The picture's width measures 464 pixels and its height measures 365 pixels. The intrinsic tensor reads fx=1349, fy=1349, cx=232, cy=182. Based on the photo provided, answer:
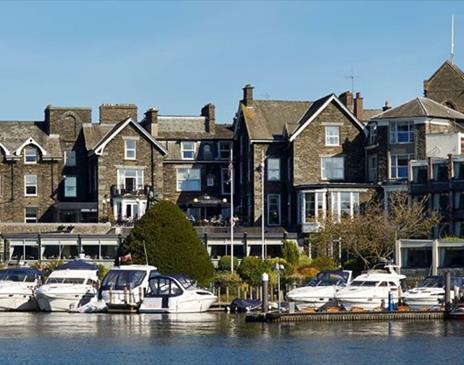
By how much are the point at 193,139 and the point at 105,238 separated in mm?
18313

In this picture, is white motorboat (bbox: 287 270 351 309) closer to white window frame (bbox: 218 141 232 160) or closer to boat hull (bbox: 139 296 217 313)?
boat hull (bbox: 139 296 217 313)

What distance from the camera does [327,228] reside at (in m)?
98.0

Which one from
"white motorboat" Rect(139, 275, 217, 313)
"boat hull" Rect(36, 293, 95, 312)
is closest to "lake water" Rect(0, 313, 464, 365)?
"white motorboat" Rect(139, 275, 217, 313)

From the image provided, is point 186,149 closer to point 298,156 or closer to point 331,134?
point 298,156

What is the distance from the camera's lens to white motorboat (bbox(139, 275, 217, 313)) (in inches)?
2820

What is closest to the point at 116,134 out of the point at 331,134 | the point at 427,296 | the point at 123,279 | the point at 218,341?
the point at 331,134

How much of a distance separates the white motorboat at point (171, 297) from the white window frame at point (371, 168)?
37604mm

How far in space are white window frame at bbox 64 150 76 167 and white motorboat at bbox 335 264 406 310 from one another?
162 ft

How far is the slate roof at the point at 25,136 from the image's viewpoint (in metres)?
115

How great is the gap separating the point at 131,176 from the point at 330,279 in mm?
41958

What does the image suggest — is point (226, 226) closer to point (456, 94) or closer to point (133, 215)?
point (133, 215)

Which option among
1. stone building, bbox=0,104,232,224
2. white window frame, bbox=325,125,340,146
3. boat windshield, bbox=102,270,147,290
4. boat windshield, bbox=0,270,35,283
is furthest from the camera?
stone building, bbox=0,104,232,224

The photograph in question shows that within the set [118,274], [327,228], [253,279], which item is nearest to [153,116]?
[327,228]

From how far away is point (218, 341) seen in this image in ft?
190
